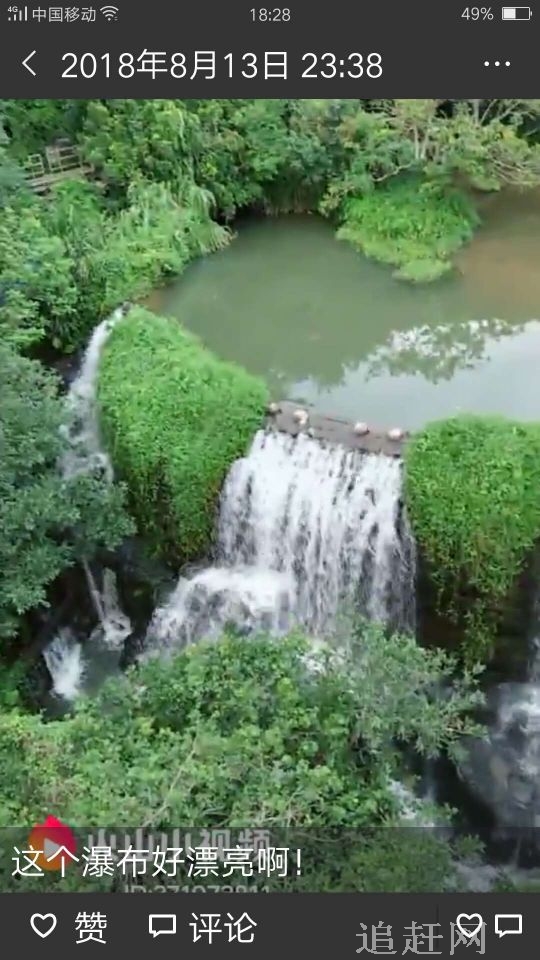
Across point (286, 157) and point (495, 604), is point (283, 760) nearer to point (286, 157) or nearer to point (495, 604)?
point (495, 604)

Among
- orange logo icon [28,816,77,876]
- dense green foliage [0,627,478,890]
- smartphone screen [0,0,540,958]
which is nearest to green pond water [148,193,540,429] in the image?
smartphone screen [0,0,540,958]

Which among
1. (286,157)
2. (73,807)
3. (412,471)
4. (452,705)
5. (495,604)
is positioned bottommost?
(73,807)

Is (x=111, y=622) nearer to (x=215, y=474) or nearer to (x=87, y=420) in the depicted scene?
(x=87, y=420)

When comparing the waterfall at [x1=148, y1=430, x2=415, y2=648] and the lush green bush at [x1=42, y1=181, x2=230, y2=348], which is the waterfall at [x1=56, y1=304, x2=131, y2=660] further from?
the waterfall at [x1=148, y1=430, x2=415, y2=648]

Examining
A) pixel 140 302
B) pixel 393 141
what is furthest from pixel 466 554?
pixel 393 141

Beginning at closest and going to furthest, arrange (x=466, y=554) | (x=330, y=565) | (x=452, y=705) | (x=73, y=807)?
(x=73, y=807) < (x=452, y=705) < (x=466, y=554) < (x=330, y=565)
